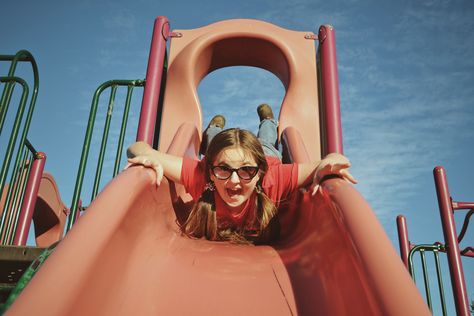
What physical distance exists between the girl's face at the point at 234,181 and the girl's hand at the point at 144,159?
28 centimetres

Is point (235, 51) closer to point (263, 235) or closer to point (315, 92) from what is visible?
point (315, 92)

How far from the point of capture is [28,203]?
3133mm

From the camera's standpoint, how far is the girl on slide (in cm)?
165

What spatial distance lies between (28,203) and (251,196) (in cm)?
225

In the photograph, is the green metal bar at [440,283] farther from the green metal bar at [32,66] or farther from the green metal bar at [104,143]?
the green metal bar at [32,66]

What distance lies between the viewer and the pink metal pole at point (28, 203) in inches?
120

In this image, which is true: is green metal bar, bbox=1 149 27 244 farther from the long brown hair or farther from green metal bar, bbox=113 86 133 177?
the long brown hair

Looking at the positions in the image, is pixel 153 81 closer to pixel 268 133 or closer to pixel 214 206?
pixel 268 133

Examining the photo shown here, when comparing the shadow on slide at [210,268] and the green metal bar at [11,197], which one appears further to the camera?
the green metal bar at [11,197]

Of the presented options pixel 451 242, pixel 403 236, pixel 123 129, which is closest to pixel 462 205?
pixel 451 242

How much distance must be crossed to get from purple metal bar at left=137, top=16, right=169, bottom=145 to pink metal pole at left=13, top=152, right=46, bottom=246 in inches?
51.7

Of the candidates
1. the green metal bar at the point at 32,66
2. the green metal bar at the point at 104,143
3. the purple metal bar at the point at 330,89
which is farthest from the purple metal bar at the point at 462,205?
the green metal bar at the point at 32,66

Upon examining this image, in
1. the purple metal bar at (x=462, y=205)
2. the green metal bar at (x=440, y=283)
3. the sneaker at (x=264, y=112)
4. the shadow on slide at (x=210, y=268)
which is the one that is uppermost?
the sneaker at (x=264, y=112)

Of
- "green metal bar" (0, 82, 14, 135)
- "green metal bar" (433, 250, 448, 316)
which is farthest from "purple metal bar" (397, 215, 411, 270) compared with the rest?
"green metal bar" (0, 82, 14, 135)
